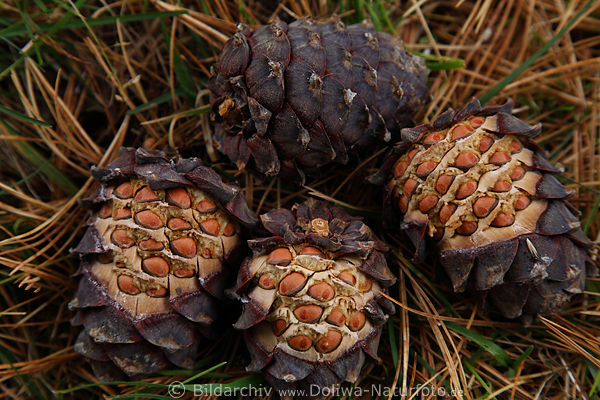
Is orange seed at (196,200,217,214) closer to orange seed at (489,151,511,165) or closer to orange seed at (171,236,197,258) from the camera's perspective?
orange seed at (171,236,197,258)

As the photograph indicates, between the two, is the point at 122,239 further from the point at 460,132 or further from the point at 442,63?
the point at 442,63

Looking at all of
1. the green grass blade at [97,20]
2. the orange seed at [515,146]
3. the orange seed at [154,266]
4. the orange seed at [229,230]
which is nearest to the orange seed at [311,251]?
the orange seed at [229,230]

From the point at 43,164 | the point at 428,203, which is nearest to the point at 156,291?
the point at 43,164

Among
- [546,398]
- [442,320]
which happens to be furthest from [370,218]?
[546,398]

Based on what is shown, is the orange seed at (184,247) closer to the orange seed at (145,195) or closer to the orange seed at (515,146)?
the orange seed at (145,195)

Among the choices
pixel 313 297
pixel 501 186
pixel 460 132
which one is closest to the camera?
pixel 313 297

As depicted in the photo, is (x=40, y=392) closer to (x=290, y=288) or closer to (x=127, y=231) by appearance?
(x=127, y=231)

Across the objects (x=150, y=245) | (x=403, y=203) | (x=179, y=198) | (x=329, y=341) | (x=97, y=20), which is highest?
(x=97, y=20)
